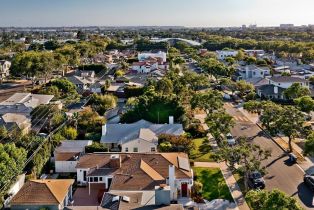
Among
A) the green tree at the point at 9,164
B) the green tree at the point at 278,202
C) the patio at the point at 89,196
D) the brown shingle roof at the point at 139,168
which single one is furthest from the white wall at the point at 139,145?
the green tree at the point at 278,202

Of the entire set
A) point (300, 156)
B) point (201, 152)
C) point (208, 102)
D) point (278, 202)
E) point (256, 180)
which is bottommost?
point (201, 152)

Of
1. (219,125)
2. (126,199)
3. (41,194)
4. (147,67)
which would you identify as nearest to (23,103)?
(219,125)

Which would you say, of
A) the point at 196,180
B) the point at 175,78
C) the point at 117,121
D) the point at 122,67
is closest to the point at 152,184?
the point at 196,180

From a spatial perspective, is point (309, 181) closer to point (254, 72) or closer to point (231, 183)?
point (231, 183)

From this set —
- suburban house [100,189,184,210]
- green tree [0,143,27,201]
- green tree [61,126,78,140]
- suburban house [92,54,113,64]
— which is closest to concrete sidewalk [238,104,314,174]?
suburban house [100,189,184,210]

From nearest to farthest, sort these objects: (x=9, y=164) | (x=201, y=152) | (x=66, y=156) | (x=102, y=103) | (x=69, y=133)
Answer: (x=9, y=164)
(x=66, y=156)
(x=201, y=152)
(x=69, y=133)
(x=102, y=103)

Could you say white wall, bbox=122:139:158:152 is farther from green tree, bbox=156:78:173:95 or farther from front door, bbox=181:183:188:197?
green tree, bbox=156:78:173:95
